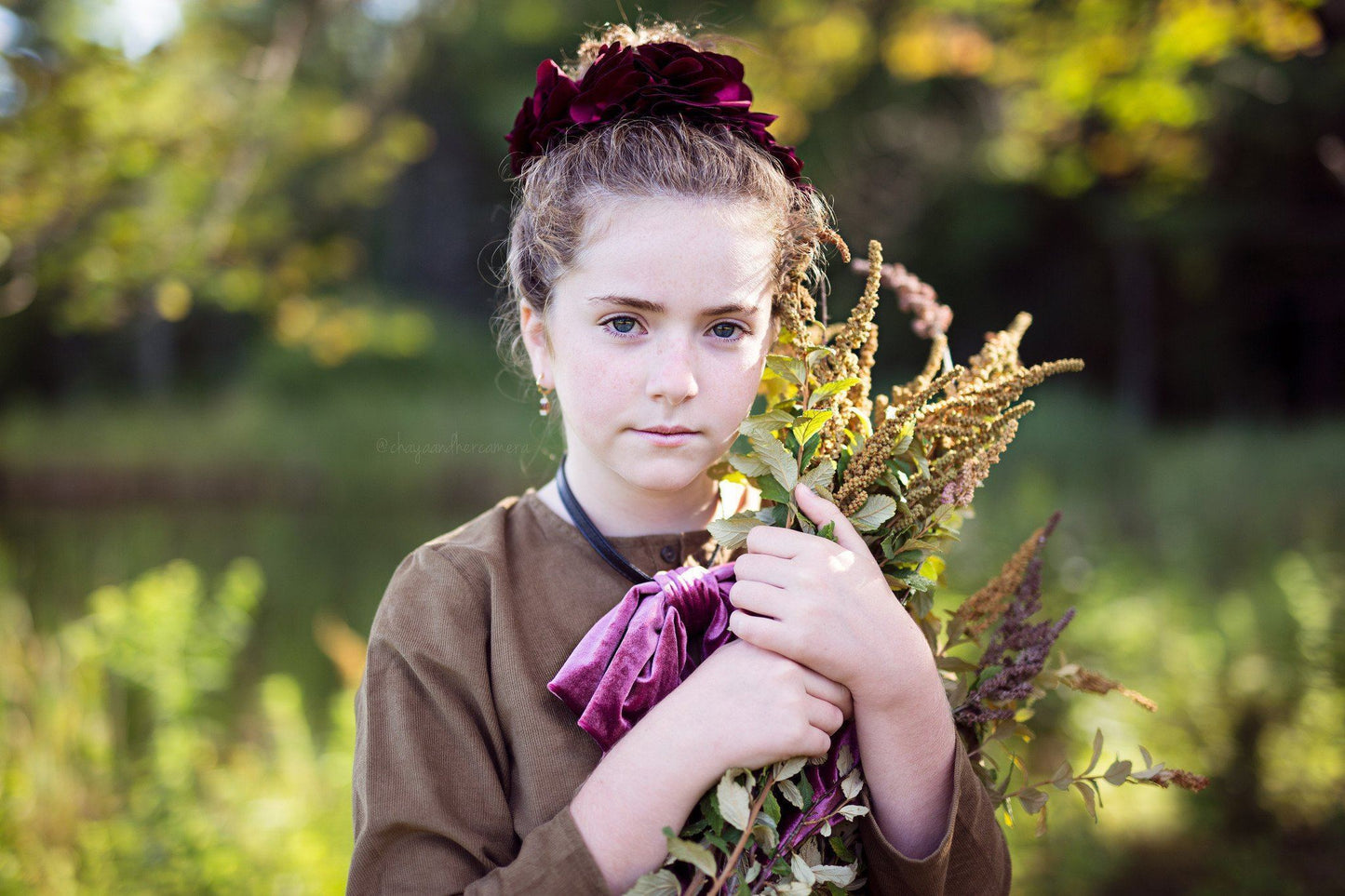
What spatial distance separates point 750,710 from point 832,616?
0.16 metres

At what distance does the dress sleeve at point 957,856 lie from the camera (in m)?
1.35

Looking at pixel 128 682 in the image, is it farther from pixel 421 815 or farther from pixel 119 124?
pixel 421 815

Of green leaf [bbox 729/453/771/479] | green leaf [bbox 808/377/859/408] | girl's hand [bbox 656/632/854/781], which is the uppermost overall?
green leaf [bbox 808/377/859/408]

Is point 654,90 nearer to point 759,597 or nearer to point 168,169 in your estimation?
point 759,597

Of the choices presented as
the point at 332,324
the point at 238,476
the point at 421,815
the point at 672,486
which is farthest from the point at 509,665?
the point at 238,476

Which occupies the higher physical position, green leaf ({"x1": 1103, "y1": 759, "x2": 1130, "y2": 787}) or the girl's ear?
the girl's ear

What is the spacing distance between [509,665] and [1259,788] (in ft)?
11.1

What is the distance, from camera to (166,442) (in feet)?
35.3

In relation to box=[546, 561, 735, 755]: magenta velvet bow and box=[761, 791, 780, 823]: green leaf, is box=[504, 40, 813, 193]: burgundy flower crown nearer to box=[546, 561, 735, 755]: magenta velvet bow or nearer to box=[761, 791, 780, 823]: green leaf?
box=[546, 561, 735, 755]: magenta velvet bow

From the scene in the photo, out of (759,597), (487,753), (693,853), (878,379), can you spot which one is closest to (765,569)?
(759,597)

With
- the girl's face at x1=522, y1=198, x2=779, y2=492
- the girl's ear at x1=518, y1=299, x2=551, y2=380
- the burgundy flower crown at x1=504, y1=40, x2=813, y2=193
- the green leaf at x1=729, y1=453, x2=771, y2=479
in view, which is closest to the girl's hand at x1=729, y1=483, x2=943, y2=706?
the green leaf at x1=729, y1=453, x2=771, y2=479

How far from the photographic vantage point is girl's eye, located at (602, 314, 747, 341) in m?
1.44

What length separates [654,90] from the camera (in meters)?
1.51

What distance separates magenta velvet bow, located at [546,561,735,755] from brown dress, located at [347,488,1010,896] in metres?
0.08
